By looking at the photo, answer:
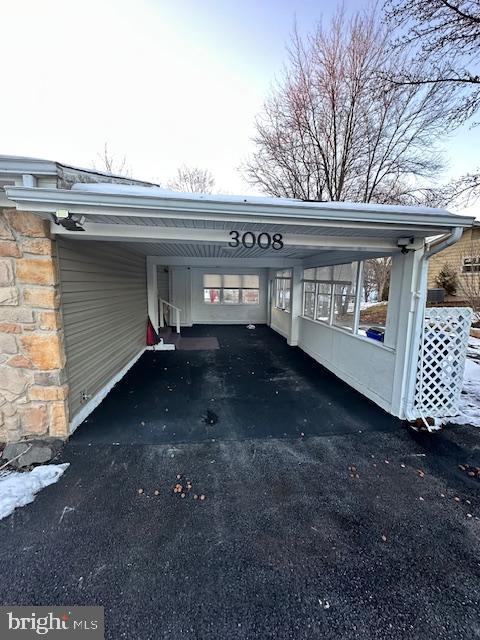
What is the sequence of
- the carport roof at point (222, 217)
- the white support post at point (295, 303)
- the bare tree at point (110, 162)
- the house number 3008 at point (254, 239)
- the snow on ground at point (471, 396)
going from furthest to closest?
the bare tree at point (110, 162)
the white support post at point (295, 303)
the snow on ground at point (471, 396)
the house number 3008 at point (254, 239)
the carport roof at point (222, 217)

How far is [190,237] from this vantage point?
317 cm

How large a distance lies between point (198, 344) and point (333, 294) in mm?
4167

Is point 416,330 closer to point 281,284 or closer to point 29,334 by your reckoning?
point 29,334

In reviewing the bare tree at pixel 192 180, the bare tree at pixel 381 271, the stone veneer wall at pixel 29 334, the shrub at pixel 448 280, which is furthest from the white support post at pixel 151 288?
the shrub at pixel 448 280

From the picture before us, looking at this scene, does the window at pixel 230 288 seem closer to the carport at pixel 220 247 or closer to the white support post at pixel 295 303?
the white support post at pixel 295 303

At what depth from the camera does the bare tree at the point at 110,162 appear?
13.1 metres

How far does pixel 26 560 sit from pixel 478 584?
2.96 metres

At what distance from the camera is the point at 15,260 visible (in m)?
2.81

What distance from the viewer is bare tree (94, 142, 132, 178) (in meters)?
13.1

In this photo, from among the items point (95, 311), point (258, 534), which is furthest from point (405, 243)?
point (95, 311)

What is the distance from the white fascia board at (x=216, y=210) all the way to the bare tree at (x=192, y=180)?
16.0 m

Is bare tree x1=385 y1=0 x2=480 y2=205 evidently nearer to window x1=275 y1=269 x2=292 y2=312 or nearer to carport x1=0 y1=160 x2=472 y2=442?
carport x1=0 y1=160 x2=472 y2=442

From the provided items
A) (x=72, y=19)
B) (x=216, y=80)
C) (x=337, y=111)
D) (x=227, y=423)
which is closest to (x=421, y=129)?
(x=337, y=111)
